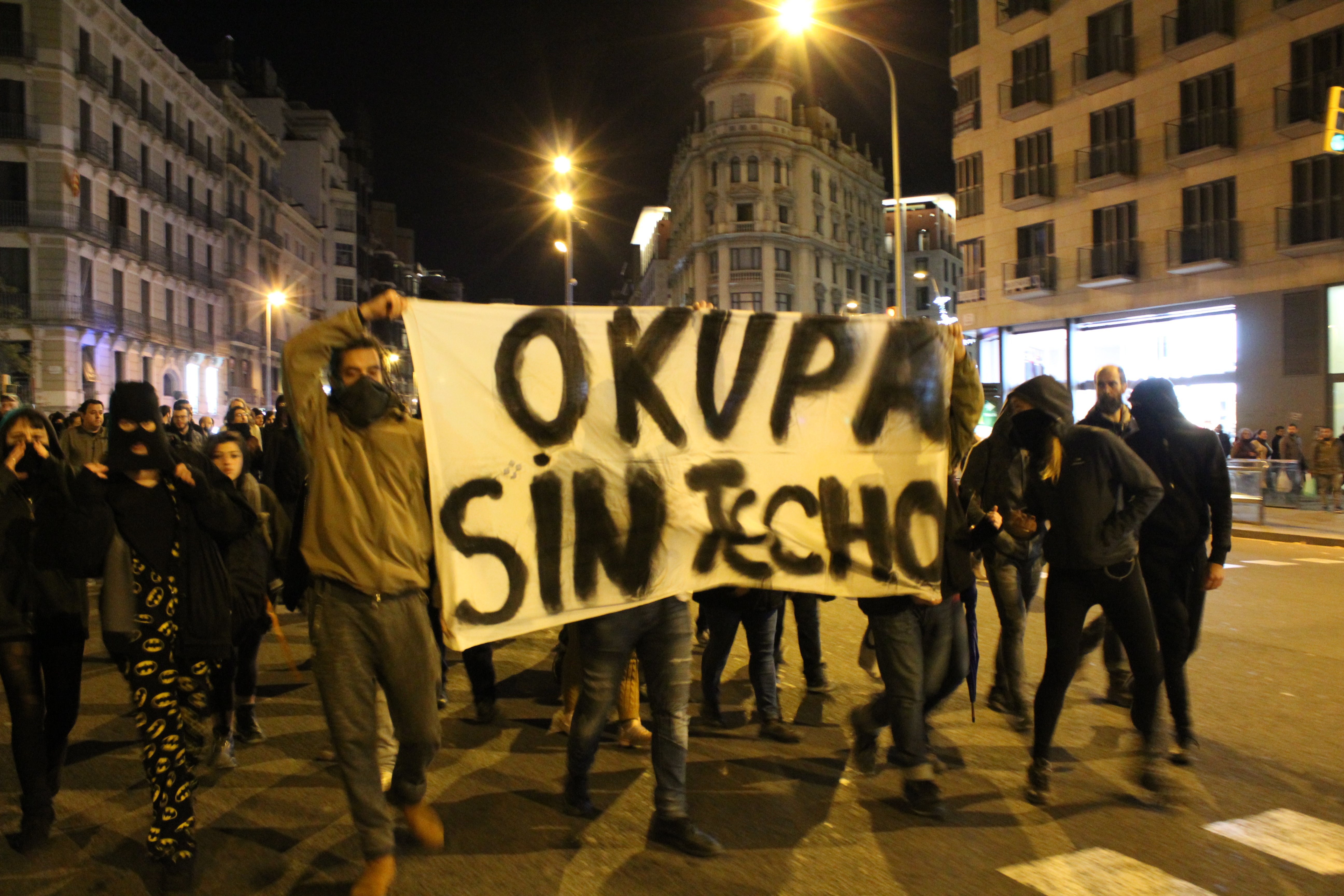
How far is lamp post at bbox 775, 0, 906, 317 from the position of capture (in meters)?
15.9

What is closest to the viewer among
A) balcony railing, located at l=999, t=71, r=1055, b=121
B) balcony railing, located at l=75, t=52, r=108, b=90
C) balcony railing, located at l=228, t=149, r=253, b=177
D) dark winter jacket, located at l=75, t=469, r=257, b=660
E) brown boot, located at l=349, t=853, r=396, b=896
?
brown boot, located at l=349, t=853, r=396, b=896

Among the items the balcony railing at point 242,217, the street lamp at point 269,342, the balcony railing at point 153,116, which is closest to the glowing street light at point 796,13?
the street lamp at point 269,342

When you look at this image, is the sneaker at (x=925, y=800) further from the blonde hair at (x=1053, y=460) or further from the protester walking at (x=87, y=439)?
the protester walking at (x=87, y=439)

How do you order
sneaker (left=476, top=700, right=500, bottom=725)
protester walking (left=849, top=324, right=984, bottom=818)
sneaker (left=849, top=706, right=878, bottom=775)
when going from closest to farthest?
protester walking (left=849, top=324, right=984, bottom=818) < sneaker (left=849, top=706, right=878, bottom=775) < sneaker (left=476, top=700, right=500, bottom=725)

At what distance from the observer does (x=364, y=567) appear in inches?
142

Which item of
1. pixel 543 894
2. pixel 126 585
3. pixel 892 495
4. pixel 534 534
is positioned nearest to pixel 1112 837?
pixel 892 495

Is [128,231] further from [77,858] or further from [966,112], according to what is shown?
[77,858]

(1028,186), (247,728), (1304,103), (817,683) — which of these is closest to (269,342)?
(1028,186)

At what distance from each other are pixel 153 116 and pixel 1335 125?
46076 mm

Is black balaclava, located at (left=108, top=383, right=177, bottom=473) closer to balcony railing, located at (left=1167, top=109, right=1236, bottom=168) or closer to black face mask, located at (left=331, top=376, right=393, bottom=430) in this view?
black face mask, located at (left=331, top=376, right=393, bottom=430)

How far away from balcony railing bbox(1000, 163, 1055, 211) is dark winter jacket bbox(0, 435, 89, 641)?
2973 cm

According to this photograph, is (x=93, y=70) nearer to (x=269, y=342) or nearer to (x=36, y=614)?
(x=269, y=342)

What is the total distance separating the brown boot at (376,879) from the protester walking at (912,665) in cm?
214

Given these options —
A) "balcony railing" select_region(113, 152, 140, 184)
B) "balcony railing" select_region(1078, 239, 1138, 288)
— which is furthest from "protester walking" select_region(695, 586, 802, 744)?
"balcony railing" select_region(113, 152, 140, 184)
